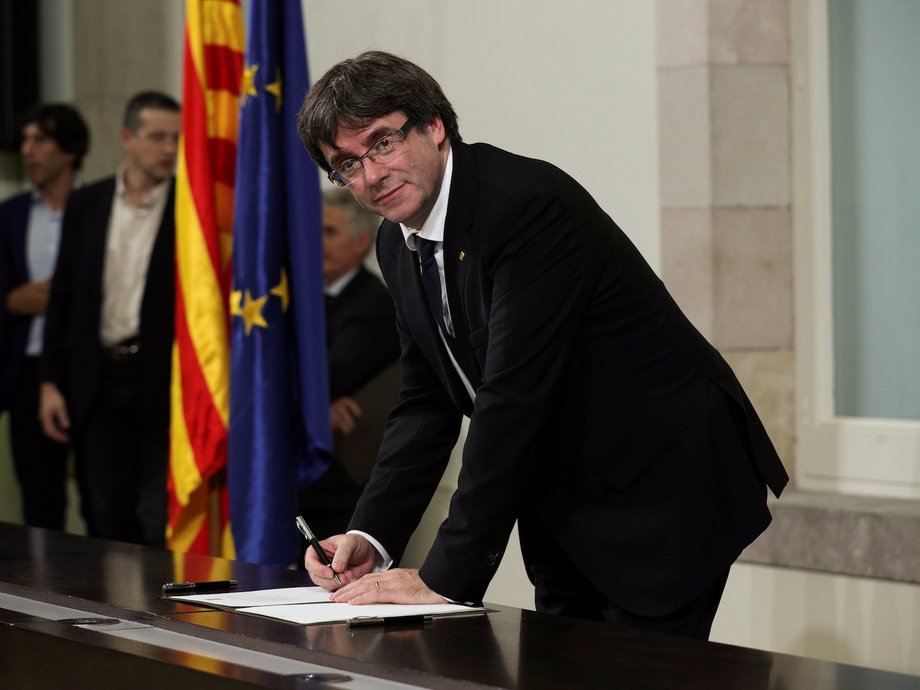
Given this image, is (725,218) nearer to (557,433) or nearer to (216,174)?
(216,174)

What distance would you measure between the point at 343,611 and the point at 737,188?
7.67 feet

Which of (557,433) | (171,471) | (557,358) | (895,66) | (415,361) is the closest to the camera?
(557,358)

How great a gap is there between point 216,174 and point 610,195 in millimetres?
1213

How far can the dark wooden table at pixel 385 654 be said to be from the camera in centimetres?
159

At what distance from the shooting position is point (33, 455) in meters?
5.28

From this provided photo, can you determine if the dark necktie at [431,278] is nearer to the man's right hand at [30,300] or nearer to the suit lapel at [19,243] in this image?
the man's right hand at [30,300]

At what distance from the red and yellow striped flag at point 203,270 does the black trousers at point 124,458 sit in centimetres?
55

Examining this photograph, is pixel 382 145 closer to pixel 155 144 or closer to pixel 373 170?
pixel 373 170

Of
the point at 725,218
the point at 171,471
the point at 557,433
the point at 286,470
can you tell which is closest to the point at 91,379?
the point at 171,471

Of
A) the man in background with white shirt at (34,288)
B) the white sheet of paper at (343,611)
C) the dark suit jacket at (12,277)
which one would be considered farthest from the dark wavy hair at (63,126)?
the white sheet of paper at (343,611)

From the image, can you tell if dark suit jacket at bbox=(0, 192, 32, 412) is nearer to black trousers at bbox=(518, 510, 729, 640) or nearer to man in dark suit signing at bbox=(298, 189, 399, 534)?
man in dark suit signing at bbox=(298, 189, 399, 534)

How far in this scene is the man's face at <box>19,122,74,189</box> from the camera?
17.8ft

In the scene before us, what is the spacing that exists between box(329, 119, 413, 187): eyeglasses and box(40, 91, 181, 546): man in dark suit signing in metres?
2.66

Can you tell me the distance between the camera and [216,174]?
13.7ft
